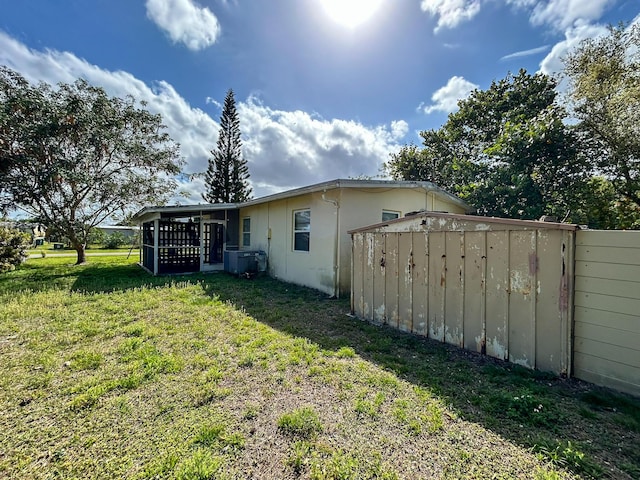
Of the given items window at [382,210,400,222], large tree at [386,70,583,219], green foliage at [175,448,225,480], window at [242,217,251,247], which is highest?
large tree at [386,70,583,219]

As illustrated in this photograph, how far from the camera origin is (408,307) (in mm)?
4598

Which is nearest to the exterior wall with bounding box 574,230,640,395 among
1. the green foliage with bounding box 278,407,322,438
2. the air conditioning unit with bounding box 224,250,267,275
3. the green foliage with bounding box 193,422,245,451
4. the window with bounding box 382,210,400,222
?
the green foliage with bounding box 278,407,322,438

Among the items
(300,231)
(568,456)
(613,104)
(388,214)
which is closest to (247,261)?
(300,231)

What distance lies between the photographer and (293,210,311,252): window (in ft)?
27.0

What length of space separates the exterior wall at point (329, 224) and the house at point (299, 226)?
3 cm

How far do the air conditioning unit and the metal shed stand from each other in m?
5.61

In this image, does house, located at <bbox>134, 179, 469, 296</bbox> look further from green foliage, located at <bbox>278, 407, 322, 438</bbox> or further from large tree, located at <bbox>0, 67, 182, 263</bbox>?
green foliage, located at <bbox>278, 407, 322, 438</bbox>

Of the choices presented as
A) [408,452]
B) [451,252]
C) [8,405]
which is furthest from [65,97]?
[408,452]

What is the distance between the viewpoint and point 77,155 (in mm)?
11828

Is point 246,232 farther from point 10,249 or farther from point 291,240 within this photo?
point 10,249

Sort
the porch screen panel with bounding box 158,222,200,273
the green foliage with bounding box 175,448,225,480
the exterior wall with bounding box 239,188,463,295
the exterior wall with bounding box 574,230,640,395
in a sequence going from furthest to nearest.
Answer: the porch screen panel with bounding box 158,222,200,273 → the exterior wall with bounding box 239,188,463,295 → the exterior wall with bounding box 574,230,640,395 → the green foliage with bounding box 175,448,225,480

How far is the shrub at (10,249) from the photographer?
10883mm

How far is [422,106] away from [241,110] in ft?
57.5

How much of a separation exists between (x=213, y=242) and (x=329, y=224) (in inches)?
294
